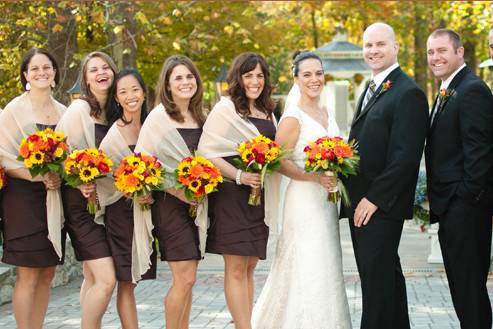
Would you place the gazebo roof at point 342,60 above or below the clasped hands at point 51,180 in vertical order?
above

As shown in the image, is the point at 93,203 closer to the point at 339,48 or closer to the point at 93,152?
the point at 93,152

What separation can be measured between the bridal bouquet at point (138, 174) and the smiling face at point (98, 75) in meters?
0.76

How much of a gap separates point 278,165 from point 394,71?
3.79ft

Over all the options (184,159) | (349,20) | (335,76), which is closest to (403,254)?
(184,159)

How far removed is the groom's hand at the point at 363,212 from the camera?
7.20 metres

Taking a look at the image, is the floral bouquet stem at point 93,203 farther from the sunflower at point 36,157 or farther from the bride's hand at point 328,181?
the bride's hand at point 328,181

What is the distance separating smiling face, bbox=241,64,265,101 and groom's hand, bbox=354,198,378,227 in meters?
1.24

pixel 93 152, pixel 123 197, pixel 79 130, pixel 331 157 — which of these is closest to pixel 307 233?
pixel 331 157

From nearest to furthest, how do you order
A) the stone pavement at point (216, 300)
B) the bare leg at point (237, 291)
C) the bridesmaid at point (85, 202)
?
the bridesmaid at point (85, 202), the bare leg at point (237, 291), the stone pavement at point (216, 300)

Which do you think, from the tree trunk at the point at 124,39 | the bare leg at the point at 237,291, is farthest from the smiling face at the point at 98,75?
the tree trunk at the point at 124,39

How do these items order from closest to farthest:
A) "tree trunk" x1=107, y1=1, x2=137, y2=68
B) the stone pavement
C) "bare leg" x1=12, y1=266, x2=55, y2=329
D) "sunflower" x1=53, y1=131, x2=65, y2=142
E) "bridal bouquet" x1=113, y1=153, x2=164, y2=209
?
"bridal bouquet" x1=113, y1=153, x2=164, y2=209, "sunflower" x1=53, y1=131, x2=65, y2=142, "bare leg" x1=12, y1=266, x2=55, y2=329, the stone pavement, "tree trunk" x1=107, y1=1, x2=137, y2=68

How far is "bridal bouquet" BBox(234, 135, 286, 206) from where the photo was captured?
7250 millimetres

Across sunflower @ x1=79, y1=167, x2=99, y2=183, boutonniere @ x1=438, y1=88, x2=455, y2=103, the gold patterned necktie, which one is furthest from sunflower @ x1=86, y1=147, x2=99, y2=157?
boutonniere @ x1=438, y1=88, x2=455, y2=103

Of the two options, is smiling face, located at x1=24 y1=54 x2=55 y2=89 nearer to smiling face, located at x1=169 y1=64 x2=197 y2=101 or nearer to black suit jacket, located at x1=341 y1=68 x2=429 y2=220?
smiling face, located at x1=169 y1=64 x2=197 y2=101
